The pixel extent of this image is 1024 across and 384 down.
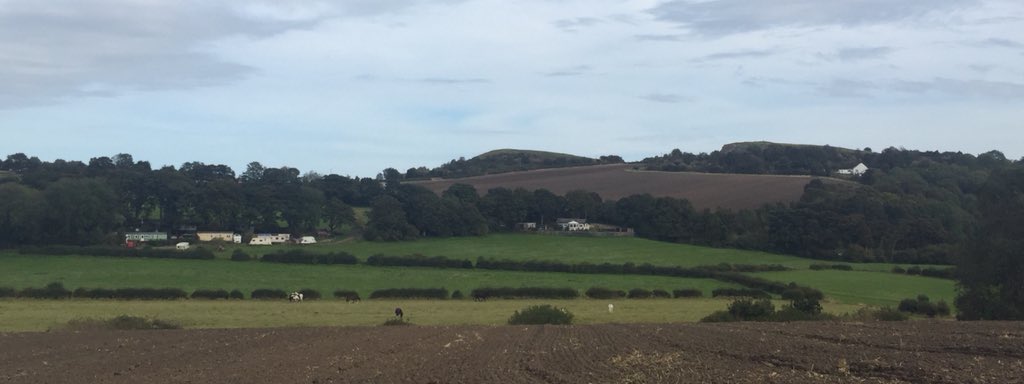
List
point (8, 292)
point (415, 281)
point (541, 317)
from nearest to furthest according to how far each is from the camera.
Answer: point (541, 317)
point (8, 292)
point (415, 281)

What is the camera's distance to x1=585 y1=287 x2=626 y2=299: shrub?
2291 inches

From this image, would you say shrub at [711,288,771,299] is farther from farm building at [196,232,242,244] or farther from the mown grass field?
farm building at [196,232,242,244]

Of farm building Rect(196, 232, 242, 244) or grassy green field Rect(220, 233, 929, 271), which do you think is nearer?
grassy green field Rect(220, 233, 929, 271)

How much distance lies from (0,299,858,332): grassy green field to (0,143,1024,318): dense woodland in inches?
1212

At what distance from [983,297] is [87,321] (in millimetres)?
38868

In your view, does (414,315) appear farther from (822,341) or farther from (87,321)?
(822,341)

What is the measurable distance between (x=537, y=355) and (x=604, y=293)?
3186 cm

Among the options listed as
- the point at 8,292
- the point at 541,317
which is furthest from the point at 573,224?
the point at 541,317

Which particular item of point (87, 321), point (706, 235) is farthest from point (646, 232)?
point (87, 321)

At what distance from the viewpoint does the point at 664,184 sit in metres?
124

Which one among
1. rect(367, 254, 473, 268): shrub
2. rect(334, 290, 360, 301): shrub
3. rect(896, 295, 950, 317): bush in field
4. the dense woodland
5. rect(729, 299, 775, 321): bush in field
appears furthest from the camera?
the dense woodland

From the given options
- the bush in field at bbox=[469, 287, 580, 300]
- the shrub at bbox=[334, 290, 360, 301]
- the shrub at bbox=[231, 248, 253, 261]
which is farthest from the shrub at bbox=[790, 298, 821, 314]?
the shrub at bbox=[231, 248, 253, 261]

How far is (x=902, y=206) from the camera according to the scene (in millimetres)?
95688

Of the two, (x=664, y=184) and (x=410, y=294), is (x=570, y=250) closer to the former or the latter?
(x=410, y=294)
